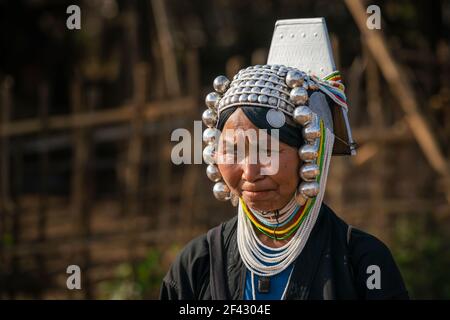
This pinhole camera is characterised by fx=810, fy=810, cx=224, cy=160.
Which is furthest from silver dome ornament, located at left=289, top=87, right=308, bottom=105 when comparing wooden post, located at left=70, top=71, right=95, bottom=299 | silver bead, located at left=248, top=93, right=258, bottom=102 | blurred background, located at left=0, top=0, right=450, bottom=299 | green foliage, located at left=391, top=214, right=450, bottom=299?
wooden post, located at left=70, top=71, right=95, bottom=299

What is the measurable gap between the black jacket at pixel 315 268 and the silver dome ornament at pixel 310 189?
0.17 meters

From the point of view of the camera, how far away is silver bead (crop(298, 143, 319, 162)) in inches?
116

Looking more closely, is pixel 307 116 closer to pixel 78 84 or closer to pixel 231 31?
pixel 78 84

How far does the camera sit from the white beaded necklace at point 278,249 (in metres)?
3.03

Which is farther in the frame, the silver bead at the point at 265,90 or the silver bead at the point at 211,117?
the silver bead at the point at 211,117

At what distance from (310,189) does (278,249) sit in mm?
280

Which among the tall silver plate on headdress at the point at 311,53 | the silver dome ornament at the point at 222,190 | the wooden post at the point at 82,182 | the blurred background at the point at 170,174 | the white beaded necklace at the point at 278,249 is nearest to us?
the white beaded necklace at the point at 278,249

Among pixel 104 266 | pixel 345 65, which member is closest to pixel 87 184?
pixel 104 266

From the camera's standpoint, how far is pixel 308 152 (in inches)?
116

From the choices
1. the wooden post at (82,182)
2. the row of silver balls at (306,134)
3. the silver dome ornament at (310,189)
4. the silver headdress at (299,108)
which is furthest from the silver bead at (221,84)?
the wooden post at (82,182)

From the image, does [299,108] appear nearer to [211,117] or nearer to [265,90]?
[265,90]

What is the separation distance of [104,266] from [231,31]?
7.40 meters

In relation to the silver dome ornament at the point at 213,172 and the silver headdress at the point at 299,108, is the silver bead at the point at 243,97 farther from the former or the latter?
the silver dome ornament at the point at 213,172

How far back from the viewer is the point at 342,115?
10.6 feet
